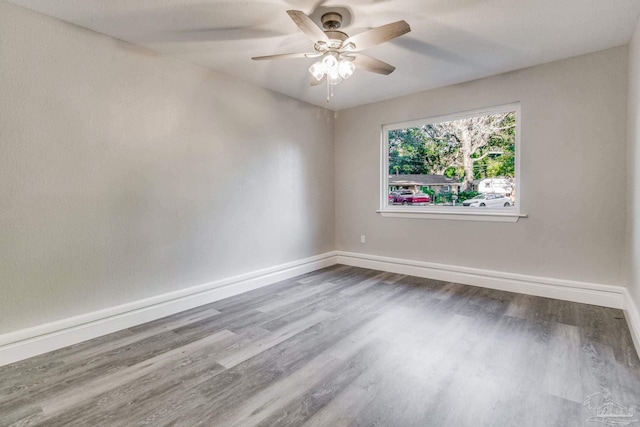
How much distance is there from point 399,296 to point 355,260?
1.50 m

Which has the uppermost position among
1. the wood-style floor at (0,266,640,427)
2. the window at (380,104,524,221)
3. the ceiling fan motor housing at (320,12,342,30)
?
the ceiling fan motor housing at (320,12,342,30)

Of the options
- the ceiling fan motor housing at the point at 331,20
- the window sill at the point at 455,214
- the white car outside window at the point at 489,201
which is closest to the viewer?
the ceiling fan motor housing at the point at 331,20

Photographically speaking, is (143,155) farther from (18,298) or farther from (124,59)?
(18,298)

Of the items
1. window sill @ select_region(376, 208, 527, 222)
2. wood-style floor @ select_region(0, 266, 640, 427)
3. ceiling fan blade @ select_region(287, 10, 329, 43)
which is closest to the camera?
wood-style floor @ select_region(0, 266, 640, 427)

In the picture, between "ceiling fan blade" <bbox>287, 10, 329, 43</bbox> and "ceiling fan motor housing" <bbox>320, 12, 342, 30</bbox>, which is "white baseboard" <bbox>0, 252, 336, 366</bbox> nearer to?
"ceiling fan blade" <bbox>287, 10, 329, 43</bbox>

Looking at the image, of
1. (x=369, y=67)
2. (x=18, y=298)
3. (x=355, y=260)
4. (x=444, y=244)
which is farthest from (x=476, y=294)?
(x=18, y=298)

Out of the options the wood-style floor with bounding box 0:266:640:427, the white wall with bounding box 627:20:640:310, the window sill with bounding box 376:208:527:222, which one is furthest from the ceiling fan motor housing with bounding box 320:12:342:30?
the window sill with bounding box 376:208:527:222

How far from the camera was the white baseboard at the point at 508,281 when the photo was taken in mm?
3020

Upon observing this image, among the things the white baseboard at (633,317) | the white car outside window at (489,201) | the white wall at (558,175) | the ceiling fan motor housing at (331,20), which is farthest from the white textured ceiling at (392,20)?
the white baseboard at (633,317)

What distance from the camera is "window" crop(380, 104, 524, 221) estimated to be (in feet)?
11.8

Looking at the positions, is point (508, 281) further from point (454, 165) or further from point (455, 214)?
point (454, 165)

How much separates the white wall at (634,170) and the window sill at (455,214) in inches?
35.5

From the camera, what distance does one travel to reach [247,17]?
2.36 m

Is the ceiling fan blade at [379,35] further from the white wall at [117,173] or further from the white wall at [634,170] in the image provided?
the white wall at [634,170]
